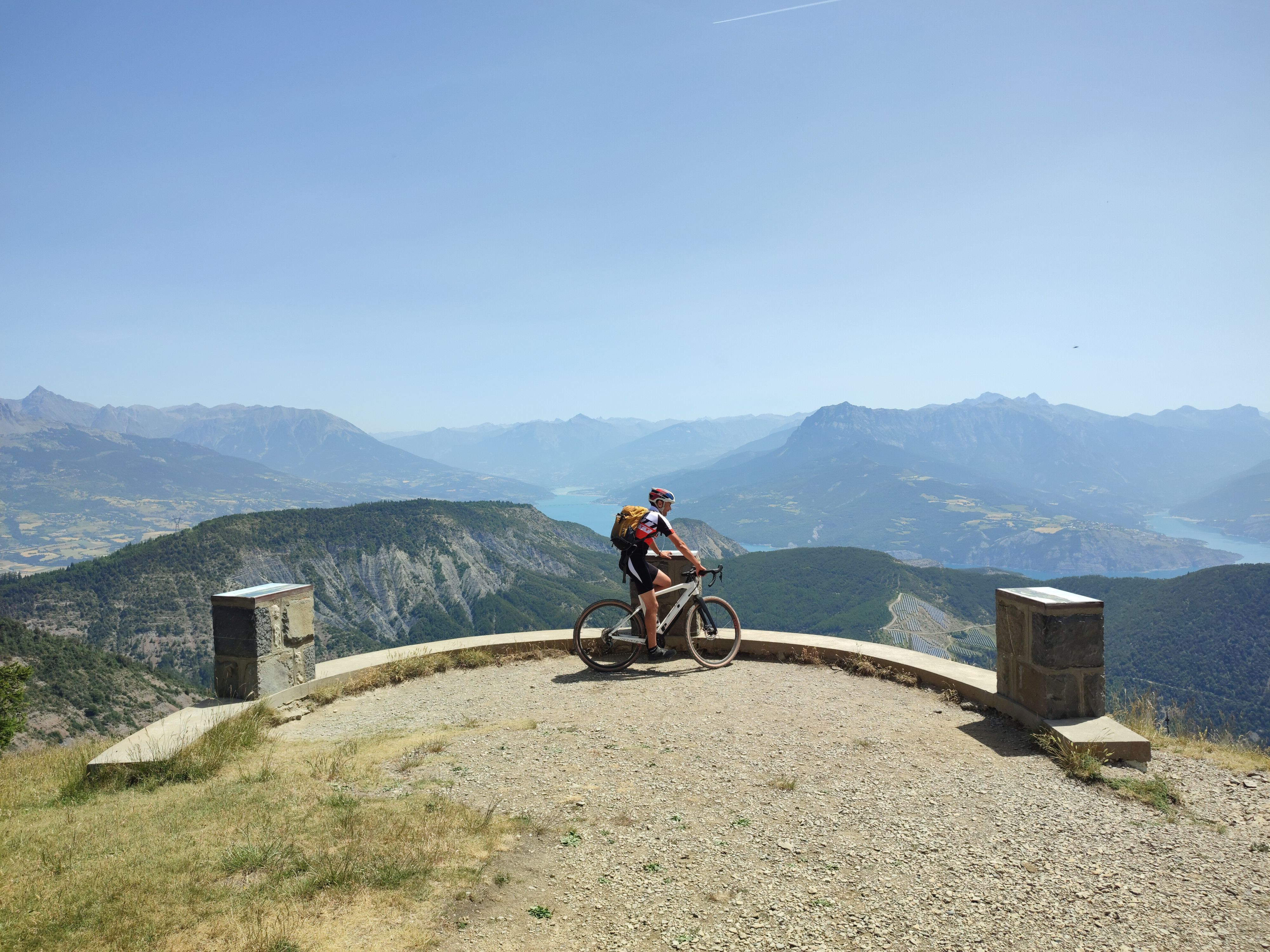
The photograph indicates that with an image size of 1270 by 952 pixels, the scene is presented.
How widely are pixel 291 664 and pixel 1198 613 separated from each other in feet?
388

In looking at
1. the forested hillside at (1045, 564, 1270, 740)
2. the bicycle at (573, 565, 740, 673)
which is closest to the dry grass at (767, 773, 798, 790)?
the bicycle at (573, 565, 740, 673)

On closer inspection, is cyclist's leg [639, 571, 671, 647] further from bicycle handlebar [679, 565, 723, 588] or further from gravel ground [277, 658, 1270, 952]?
gravel ground [277, 658, 1270, 952]

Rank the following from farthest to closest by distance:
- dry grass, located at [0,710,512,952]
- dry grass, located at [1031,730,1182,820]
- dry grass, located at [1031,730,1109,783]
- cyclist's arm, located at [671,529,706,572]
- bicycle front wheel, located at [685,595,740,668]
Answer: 1. bicycle front wheel, located at [685,595,740,668]
2. cyclist's arm, located at [671,529,706,572]
3. dry grass, located at [1031,730,1109,783]
4. dry grass, located at [1031,730,1182,820]
5. dry grass, located at [0,710,512,952]

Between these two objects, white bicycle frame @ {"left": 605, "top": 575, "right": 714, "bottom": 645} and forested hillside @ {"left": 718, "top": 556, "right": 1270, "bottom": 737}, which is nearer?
white bicycle frame @ {"left": 605, "top": 575, "right": 714, "bottom": 645}

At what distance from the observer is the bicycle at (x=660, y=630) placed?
8172mm

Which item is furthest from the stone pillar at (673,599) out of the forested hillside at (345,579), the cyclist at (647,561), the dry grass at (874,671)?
the forested hillside at (345,579)

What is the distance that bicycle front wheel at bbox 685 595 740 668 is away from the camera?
8234 millimetres

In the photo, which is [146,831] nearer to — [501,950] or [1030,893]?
[501,950]

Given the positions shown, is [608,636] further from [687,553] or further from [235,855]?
A: [235,855]

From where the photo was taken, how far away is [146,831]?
13.7 ft

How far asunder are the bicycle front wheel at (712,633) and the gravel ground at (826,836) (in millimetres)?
1479

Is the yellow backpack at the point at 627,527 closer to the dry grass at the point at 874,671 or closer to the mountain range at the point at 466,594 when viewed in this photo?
the dry grass at the point at 874,671

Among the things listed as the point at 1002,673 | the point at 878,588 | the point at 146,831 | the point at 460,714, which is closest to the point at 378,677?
the point at 460,714

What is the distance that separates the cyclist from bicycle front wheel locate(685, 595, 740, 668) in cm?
44
